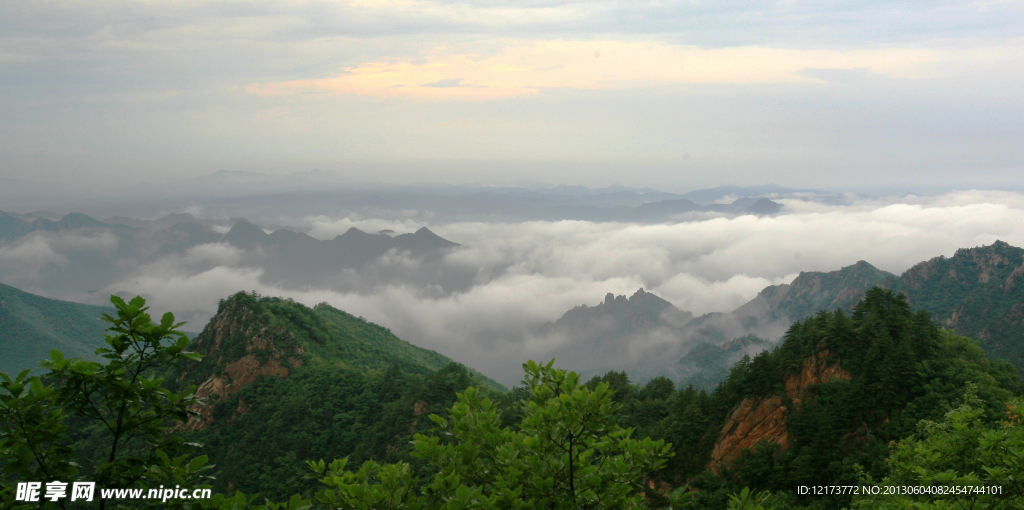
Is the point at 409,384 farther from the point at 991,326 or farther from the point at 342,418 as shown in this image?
the point at 991,326

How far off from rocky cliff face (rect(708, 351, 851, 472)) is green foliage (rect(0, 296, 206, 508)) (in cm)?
4206

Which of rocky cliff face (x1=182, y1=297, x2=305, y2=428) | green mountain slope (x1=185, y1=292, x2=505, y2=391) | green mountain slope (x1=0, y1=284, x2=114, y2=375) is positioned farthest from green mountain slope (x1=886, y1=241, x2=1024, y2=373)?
green mountain slope (x1=0, y1=284, x2=114, y2=375)

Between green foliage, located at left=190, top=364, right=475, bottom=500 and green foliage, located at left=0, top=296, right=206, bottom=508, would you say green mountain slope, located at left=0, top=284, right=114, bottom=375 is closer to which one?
green foliage, located at left=190, top=364, right=475, bottom=500

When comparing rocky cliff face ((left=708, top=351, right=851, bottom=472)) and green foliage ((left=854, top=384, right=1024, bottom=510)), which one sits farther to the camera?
rocky cliff face ((left=708, top=351, right=851, bottom=472))

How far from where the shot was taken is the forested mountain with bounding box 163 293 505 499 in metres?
63.8

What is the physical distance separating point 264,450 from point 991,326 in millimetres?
119417

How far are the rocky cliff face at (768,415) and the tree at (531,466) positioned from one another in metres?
36.8

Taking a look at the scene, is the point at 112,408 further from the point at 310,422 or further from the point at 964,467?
the point at 310,422

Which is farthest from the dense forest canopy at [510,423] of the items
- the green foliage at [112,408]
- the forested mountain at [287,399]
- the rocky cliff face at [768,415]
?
the forested mountain at [287,399]

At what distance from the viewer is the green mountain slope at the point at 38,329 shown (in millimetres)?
139125

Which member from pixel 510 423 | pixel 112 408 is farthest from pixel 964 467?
Answer: pixel 510 423

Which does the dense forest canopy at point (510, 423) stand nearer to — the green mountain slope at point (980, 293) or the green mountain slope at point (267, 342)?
the green mountain slope at point (267, 342)

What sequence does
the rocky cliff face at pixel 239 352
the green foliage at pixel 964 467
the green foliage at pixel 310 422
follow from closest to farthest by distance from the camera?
1. the green foliage at pixel 964 467
2. the green foliage at pixel 310 422
3. the rocky cliff face at pixel 239 352

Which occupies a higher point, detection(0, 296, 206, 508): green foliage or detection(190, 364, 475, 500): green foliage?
detection(0, 296, 206, 508): green foliage
